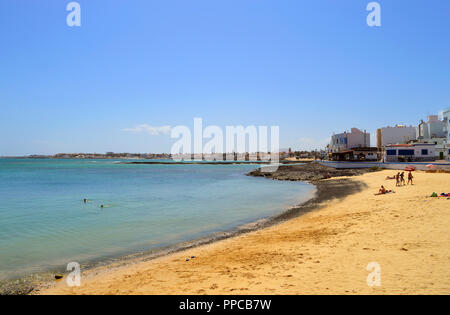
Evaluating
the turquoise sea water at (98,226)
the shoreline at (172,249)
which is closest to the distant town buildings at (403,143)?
the turquoise sea water at (98,226)

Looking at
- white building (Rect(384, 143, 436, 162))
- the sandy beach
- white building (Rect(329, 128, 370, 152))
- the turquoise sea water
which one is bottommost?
the turquoise sea water

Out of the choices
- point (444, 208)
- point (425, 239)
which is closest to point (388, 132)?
point (444, 208)

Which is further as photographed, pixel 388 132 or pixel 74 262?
pixel 388 132

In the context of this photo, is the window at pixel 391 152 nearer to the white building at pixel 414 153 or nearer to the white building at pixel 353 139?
the white building at pixel 414 153

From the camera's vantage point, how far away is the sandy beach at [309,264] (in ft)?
20.5

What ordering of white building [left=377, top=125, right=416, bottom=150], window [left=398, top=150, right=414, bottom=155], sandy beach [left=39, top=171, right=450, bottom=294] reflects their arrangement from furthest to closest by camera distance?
white building [left=377, top=125, right=416, bottom=150] → window [left=398, top=150, right=414, bottom=155] → sandy beach [left=39, top=171, right=450, bottom=294]

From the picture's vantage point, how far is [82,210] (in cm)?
2166

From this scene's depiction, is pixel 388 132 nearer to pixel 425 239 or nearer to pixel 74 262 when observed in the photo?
pixel 425 239

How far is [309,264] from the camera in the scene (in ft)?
25.6

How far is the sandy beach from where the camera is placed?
6.24m

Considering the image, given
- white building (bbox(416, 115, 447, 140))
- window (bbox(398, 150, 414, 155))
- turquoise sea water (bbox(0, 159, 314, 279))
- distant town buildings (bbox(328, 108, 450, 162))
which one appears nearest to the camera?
turquoise sea water (bbox(0, 159, 314, 279))

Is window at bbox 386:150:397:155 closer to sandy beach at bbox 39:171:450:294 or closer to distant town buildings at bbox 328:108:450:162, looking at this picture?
distant town buildings at bbox 328:108:450:162

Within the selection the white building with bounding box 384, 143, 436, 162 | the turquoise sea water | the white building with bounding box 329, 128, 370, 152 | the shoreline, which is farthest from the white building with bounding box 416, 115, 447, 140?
the shoreline
